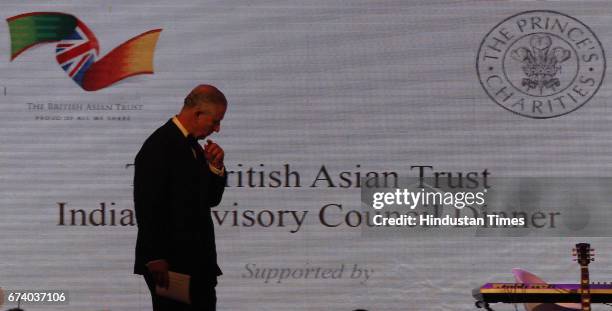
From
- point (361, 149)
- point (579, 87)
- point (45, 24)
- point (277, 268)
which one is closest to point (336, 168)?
point (361, 149)

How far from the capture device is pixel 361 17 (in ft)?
18.0

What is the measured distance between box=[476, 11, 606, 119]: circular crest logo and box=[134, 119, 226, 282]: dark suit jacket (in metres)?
1.75

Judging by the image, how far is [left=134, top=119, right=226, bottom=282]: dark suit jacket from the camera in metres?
5.29

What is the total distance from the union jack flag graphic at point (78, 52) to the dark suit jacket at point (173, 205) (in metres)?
0.59

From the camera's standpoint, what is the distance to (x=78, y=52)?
553 centimetres

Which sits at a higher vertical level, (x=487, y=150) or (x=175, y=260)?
(x=487, y=150)

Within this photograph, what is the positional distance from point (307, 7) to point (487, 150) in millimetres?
1323

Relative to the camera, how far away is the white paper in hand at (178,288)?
526 centimetres

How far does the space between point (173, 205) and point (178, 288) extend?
461 mm

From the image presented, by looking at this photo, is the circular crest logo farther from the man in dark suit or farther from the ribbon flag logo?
the ribbon flag logo

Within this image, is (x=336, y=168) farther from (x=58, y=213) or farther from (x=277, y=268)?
(x=58, y=213)

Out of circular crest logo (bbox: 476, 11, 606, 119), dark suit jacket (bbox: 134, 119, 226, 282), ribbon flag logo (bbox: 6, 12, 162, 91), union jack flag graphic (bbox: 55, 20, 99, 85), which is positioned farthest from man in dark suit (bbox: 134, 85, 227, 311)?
circular crest logo (bbox: 476, 11, 606, 119)

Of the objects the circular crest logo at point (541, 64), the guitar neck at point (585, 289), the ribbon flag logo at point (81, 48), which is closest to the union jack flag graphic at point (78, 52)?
the ribbon flag logo at point (81, 48)

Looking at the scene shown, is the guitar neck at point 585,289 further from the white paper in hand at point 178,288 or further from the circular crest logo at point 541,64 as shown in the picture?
the white paper in hand at point 178,288
